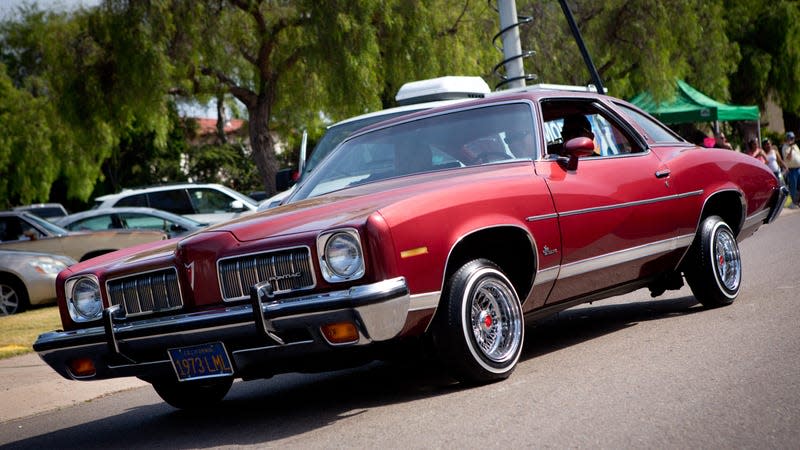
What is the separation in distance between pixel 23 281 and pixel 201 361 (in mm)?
10575

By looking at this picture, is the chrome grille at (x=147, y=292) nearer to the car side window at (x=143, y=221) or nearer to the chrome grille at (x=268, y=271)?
the chrome grille at (x=268, y=271)

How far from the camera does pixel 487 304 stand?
580 cm

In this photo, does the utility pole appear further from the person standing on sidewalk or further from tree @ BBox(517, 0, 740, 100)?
tree @ BBox(517, 0, 740, 100)

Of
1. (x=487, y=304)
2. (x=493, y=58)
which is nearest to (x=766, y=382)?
(x=487, y=304)

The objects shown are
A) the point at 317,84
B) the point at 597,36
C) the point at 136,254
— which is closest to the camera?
the point at 136,254

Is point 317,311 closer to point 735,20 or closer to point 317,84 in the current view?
point 317,84

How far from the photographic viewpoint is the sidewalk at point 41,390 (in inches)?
296

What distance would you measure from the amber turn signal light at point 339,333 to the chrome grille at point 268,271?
25 cm

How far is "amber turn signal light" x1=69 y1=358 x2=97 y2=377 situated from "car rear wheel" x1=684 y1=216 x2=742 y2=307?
442 centimetres

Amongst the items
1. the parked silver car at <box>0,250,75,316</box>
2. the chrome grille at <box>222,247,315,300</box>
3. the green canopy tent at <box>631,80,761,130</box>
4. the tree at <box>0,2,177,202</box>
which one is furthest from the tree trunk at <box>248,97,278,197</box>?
the chrome grille at <box>222,247,315,300</box>

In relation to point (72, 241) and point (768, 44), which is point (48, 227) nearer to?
point (72, 241)

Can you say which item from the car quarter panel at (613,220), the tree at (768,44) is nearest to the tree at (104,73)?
the car quarter panel at (613,220)

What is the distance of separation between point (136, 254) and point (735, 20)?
119 ft

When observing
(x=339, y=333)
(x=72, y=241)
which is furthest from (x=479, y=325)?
(x=72, y=241)
